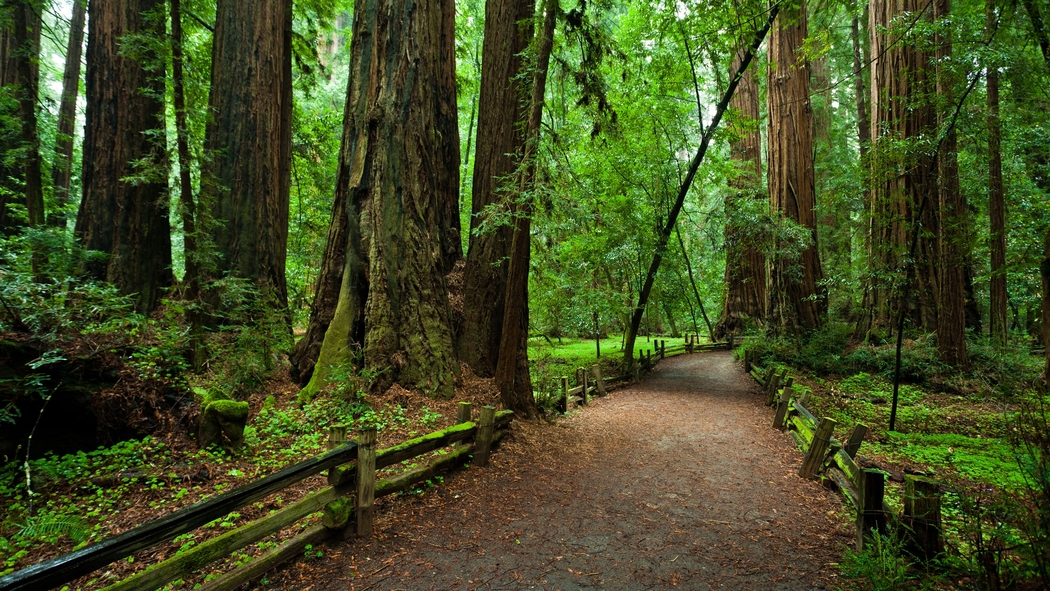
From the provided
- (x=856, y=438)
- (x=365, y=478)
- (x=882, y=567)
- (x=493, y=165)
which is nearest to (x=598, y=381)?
(x=493, y=165)

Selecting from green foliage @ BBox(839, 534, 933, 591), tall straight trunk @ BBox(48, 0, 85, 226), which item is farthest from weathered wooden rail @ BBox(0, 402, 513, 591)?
tall straight trunk @ BBox(48, 0, 85, 226)

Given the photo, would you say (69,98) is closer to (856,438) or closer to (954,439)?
(856,438)

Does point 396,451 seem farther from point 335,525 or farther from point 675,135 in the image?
point 675,135

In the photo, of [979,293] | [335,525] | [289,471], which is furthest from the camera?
[979,293]

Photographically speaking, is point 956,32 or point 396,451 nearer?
point 396,451

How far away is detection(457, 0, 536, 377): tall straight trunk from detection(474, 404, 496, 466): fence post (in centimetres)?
193

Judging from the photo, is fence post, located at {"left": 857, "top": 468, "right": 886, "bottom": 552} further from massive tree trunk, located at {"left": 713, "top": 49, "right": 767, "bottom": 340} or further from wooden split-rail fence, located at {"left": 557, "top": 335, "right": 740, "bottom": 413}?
massive tree trunk, located at {"left": 713, "top": 49, "right": 767, "bottom": 340}

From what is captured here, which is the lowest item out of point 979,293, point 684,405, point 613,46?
point 684,405

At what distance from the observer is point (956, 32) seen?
267 inches

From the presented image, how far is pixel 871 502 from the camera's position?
3924mm

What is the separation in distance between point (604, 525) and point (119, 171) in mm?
9317

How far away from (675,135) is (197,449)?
1401 cm

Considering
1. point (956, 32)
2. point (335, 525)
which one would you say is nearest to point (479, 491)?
point (335, 525)

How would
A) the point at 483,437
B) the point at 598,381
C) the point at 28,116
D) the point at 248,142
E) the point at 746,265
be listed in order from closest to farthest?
the point at 483,437 → the point at 248,142 → the point at 28,116 → the point at 598,381 → the point at 746,265
